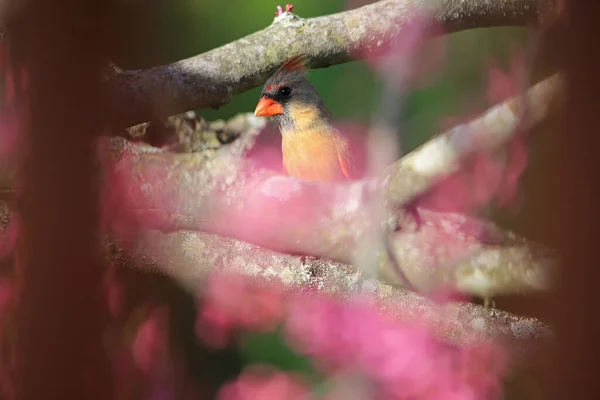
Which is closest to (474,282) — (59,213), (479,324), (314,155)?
(479,324)

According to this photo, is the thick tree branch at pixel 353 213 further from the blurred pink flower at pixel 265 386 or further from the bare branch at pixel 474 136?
the blurred pink flower at pixel 265 386

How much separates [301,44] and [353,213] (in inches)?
10.8

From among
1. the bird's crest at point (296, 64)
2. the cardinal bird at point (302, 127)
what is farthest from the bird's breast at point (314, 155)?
the bird's crest at point (296, 64)

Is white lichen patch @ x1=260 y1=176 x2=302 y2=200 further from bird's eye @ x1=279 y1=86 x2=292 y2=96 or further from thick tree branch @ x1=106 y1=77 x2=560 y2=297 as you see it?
bird's eye @ x1=279 y1=86 x2=292 y2=96

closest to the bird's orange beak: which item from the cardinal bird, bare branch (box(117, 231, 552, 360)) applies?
the cardinal bird

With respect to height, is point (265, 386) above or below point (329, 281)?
below

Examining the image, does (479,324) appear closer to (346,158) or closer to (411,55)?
(346,158)

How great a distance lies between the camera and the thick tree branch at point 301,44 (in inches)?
36.3

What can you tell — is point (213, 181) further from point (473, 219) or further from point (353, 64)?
point (473, 219)

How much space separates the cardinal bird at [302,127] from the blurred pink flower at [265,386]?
313mm

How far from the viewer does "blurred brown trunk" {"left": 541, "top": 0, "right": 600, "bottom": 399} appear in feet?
2.87

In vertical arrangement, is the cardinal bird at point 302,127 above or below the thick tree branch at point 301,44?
below

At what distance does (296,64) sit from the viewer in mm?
942

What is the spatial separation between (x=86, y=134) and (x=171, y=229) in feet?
0.64
